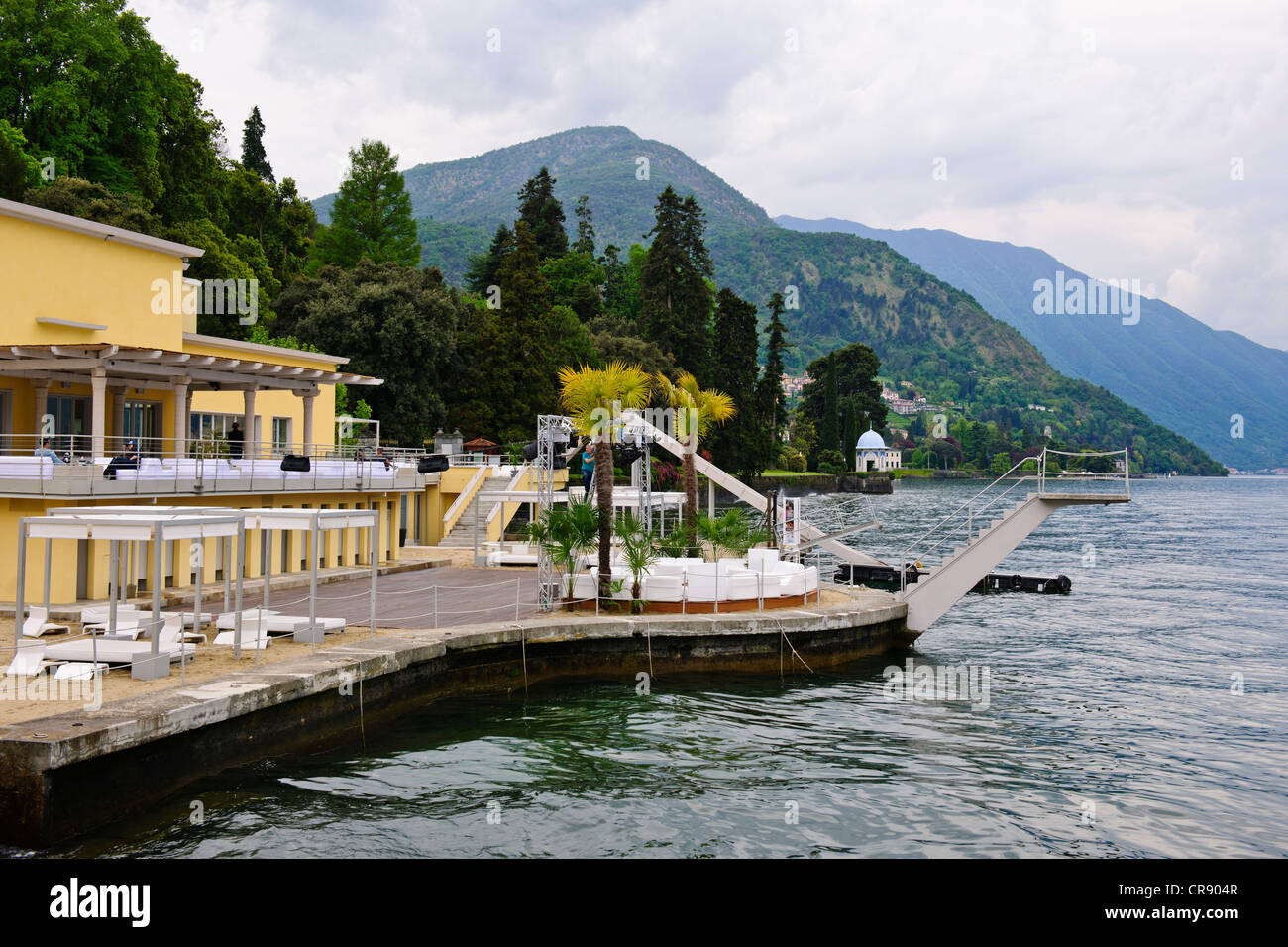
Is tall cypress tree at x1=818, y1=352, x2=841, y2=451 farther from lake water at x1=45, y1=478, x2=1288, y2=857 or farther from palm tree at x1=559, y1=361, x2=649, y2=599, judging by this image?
palm tree at x1=559, y1=361, x2=649, y2=599

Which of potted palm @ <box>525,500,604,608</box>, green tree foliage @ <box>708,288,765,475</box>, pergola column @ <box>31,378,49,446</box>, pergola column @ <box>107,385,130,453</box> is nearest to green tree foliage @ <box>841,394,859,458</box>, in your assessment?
green tree foliage @ <box>708,288,765,475</box>

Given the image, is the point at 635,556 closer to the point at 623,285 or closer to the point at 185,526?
the point at 185,526

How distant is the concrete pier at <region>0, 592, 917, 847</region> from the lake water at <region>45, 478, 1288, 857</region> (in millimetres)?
400

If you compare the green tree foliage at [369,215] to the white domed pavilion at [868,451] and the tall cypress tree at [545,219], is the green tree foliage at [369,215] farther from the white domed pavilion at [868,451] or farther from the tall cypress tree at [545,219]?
the white domed pavilion at [868,451]

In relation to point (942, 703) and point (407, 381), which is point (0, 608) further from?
point (407, 381)

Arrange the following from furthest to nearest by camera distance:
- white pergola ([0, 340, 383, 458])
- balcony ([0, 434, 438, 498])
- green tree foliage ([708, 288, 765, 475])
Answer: green tree foliage ([708, 288, 765, 475]) → white pergola ([0, 340, 383, 458]) → balcony ([0, 434, 438, 498])

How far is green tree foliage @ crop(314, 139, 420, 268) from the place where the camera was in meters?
81.9

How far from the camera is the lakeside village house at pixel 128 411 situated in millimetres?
22016

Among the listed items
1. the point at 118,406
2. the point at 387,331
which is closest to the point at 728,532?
the point at 118,406

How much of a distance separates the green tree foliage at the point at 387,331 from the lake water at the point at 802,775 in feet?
133

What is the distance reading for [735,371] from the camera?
3927 inches

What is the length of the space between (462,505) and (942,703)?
27688 mm

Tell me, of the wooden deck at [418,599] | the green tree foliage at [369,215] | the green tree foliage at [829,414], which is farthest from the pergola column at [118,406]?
the green tree foliage at [829,414]
